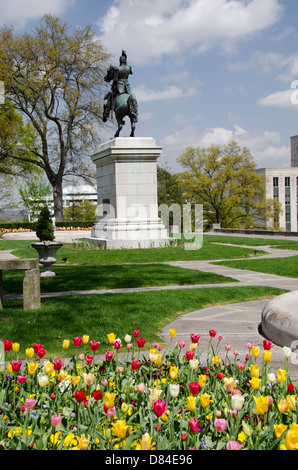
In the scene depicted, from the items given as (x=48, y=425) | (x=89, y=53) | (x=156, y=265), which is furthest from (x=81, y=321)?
(x=89, y=53)

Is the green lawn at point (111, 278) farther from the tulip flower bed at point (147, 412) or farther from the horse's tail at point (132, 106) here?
the horse's tail at point (132, 106)

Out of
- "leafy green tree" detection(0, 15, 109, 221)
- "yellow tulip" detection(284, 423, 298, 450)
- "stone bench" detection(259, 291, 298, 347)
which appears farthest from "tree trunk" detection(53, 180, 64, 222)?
"yellow tulip" detection(284, 423, 298, 450)

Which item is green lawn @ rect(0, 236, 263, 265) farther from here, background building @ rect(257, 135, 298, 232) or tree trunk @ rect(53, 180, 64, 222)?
background building @ rect(257, 135, 298, 232)

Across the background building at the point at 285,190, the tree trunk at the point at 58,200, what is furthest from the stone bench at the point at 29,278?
the background building at the point at 285,190

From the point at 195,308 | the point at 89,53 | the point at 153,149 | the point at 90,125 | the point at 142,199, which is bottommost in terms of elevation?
the point at 195,308

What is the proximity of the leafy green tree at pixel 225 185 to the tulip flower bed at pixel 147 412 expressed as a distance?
173 feet

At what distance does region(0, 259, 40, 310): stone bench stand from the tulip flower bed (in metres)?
3.64

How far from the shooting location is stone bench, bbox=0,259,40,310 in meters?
7.35

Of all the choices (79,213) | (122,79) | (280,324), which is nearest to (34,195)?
(79,213)

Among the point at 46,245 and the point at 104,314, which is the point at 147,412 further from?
the point at 46,245

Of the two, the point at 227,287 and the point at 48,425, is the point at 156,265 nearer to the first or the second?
the point at 227,287

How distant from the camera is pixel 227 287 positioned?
9977mm

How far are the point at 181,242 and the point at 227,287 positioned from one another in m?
12.0

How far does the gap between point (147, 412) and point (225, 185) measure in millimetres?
54239
